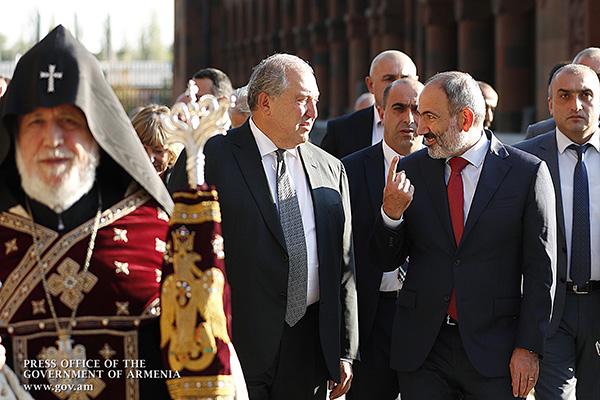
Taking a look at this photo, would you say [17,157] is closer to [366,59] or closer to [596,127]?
[596,127]

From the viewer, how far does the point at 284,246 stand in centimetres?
566

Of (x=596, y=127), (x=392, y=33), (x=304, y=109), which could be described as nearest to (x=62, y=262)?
(x=304, y=109)

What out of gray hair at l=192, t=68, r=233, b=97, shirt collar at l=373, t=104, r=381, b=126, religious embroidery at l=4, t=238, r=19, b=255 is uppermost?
gray hair at l=192, t=68, r=233, b=97

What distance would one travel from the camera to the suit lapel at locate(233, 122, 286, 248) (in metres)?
5.67

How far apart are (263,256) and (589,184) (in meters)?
2.32

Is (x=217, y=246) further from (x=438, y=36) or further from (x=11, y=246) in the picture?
(x=438, y=36)

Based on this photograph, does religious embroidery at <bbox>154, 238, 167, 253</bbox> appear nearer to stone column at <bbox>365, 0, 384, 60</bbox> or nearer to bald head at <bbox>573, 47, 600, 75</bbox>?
bald head at <bbox>573, 47, 600, 75</bbox>

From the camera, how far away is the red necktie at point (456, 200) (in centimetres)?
583

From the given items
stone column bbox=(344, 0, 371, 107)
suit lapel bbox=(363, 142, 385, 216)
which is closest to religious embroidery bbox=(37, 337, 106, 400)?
suit lapel bbox=(363, 142, 385, 216)

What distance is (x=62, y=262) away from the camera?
4.30 m

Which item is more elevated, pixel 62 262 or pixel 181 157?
pixel 181 157

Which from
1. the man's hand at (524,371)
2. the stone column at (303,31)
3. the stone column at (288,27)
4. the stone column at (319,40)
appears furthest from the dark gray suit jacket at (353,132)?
the stone column at (288,27)

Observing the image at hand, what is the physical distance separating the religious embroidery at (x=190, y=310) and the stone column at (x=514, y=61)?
1548cm

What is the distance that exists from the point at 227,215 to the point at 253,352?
0.67 m
